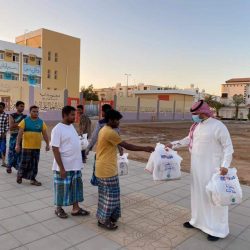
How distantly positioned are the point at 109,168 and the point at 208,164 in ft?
4.04

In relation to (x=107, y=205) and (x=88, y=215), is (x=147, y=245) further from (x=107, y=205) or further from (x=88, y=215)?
(x=88, y=215)

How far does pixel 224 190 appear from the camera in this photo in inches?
138

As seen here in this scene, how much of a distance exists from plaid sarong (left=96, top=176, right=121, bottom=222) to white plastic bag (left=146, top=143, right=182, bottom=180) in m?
0.54

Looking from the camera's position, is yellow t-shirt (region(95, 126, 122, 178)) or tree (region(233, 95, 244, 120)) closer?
yellow t-shirt (region(95, 126, 122, 178))

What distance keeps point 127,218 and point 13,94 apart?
22.1 metres

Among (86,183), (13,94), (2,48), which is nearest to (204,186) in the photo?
(86,183)

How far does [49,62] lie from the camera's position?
47.0 metres

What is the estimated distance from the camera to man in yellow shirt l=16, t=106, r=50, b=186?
225 inches

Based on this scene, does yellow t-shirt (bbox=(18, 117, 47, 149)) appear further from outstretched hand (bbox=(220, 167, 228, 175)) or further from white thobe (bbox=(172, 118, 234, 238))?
outstretched hand (bbox=(220, 167, 228, 175))

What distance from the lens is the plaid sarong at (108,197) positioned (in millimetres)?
3895

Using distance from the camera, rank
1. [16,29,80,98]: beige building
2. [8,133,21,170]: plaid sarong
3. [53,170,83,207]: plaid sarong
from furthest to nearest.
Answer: [16,29,80,98]: beige building → [8,133,21,170]: plaid sarong → [53,170,83,207]: plaid sarong

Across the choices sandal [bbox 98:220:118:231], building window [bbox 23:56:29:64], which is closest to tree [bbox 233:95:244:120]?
building window [bbox 23:56:29:64]

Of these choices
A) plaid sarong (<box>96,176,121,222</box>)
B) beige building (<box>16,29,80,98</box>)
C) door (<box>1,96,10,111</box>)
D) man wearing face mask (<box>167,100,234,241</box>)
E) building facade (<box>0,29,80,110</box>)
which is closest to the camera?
man wearing face mask (<box>167,100,234,241</box>)

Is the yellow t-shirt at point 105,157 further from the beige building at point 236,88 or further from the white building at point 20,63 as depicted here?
the beige building at point 236,88
